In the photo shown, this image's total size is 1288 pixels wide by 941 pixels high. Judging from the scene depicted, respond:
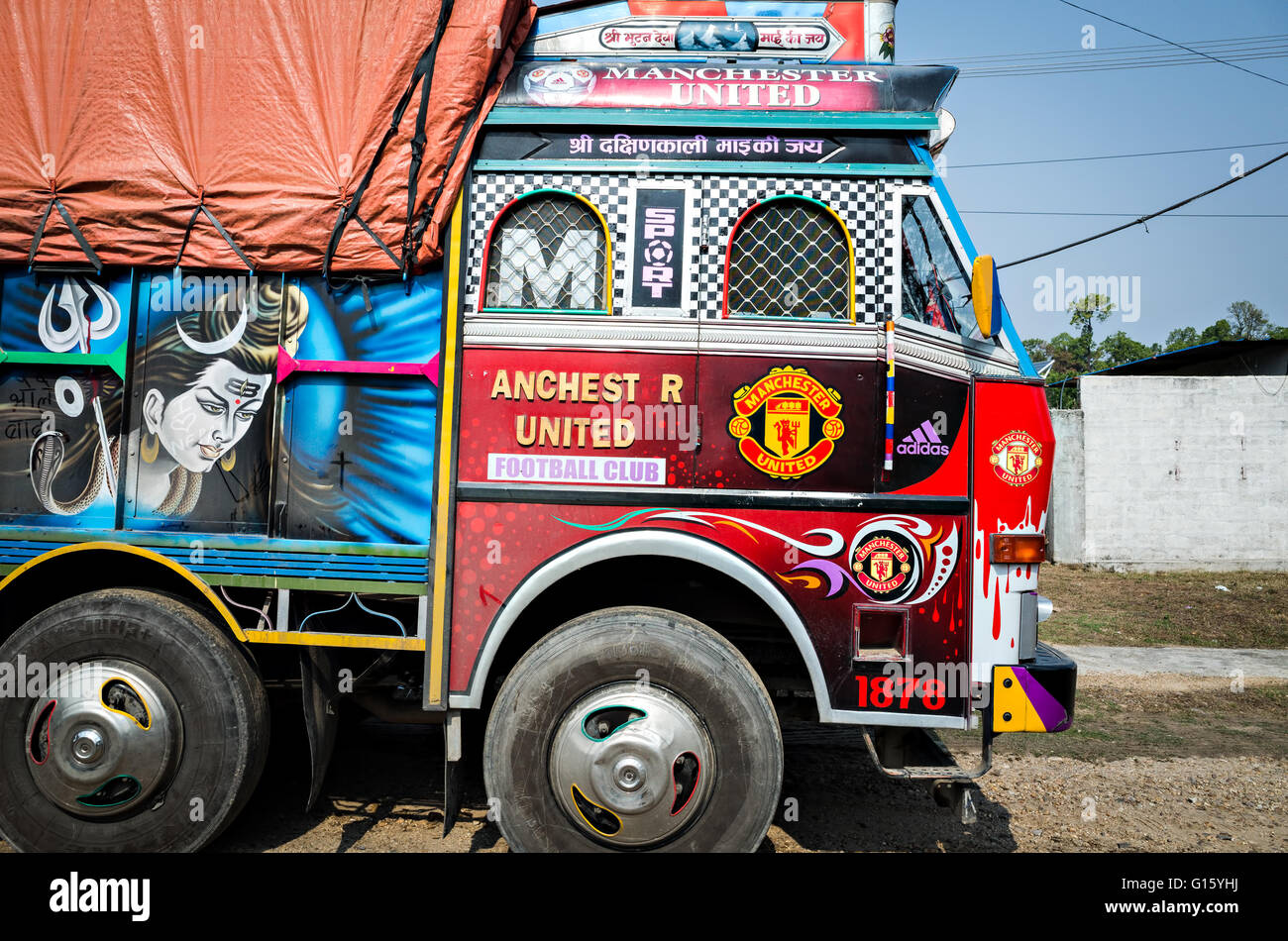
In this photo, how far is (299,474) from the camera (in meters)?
3.56

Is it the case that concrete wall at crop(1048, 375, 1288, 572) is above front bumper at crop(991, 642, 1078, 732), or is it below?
above

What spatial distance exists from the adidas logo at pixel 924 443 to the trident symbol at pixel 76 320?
11.5 ft

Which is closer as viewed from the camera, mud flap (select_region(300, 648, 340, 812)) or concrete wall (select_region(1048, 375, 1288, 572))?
mud flap (select_region(300, 648, 340, 812))

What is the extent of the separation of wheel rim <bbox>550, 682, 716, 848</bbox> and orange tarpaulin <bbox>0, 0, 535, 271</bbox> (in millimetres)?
2082

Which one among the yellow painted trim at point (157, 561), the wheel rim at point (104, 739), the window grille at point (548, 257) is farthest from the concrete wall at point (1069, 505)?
the wheel rim at point (104, 739)

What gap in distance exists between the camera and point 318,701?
3.63 m

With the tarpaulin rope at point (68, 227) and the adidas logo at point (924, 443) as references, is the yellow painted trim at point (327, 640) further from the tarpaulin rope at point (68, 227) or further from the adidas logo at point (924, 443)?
the adidas logo at point (924, 443)

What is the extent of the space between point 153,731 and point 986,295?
397 cm

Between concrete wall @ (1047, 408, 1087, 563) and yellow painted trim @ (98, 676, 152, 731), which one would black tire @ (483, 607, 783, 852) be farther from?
concrete wall @ (1047, 408, 1087, 563)

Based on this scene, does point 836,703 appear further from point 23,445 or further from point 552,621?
point 23,445

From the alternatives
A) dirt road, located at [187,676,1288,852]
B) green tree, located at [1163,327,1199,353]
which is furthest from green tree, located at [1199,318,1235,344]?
dirt road, located at [187,676,1288,852]

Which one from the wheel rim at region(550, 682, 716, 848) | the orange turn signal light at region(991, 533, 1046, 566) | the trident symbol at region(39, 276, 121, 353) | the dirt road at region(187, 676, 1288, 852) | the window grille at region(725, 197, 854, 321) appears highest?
the window grille at region(725, 197, 854, 321)

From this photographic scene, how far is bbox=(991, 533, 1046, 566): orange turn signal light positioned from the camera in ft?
11.2

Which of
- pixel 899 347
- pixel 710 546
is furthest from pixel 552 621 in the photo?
pixel 899 347
